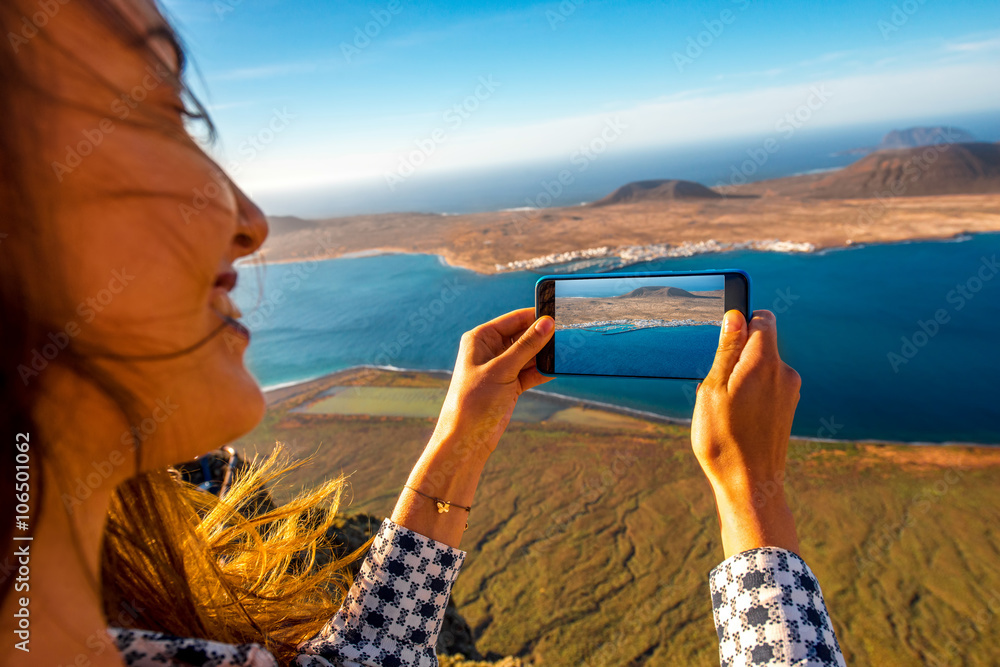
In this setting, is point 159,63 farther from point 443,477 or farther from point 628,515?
point 628,515

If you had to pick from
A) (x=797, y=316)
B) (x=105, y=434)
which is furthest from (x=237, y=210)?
(x=797, y=316)
